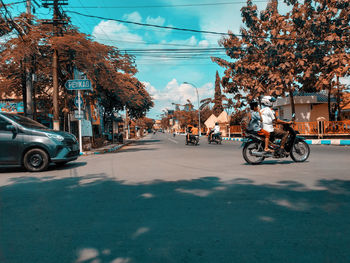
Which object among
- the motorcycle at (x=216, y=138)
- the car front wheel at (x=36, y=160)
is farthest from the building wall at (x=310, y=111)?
the car front wheel at (x=36, y=160)

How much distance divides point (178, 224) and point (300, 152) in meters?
6.73

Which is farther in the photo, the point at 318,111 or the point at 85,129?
the point at 318,111

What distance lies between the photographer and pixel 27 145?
8297mm

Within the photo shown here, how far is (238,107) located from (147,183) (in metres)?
24.2

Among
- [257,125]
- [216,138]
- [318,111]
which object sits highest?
[318,111]

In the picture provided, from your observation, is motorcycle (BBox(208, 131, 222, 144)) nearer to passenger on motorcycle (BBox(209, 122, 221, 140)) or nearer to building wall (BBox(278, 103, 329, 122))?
passenger on motorcycle (BBox(209, 122, 221, 140))

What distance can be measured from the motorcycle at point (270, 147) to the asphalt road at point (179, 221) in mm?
2269

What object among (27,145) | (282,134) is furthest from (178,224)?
(27,145)

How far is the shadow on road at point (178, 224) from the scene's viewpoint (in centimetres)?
269

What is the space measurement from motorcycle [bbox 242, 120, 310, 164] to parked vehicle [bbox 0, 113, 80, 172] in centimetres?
528

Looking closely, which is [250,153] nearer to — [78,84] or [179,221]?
[179,221]

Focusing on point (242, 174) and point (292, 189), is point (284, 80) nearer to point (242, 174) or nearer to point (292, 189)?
point (242, 174)

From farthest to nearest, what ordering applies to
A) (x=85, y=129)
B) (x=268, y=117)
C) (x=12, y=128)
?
1. (x=85, y=129)
2. (x=268, y=117)
3. (x=12, y=128)

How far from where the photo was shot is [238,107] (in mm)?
29156
